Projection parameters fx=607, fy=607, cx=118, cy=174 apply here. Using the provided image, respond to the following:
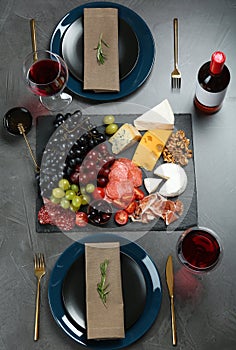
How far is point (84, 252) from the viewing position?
148 centimetres

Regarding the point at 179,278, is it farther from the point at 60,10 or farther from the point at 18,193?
the point at 60,10

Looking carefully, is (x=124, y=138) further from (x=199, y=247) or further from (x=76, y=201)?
(x=199, y=247)

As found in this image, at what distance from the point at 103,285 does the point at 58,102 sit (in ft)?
1.64

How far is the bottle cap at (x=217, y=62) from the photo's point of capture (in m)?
1.36

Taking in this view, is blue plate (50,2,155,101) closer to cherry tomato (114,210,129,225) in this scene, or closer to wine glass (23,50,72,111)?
wine glass (23,50,72,111)

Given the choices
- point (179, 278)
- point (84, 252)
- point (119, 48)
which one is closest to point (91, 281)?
point (84, 252)

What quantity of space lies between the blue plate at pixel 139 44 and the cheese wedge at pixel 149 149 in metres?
0.14

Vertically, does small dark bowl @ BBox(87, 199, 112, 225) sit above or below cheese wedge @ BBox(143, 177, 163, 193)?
below

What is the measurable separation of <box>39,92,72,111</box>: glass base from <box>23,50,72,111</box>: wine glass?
0.03 metres

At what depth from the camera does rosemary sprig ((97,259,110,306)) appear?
1414 mm

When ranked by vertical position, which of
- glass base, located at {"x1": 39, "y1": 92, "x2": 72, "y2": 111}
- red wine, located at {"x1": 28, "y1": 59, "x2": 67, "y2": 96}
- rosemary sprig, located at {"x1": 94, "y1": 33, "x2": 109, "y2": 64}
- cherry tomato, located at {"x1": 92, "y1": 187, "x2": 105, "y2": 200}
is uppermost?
rosemary sprig, located at {"x1": 94, "y1": 33, "x2": 109, "y2": 64}

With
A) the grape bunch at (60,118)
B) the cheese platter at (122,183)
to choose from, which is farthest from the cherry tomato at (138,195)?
the grape bunch at (60,118)

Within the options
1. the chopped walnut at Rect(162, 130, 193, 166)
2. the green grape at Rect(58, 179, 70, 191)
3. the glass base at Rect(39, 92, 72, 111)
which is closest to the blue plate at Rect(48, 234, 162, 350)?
the green grape at Rect(58, 179, 70, 191)

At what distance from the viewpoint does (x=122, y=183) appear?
59.2 inches
